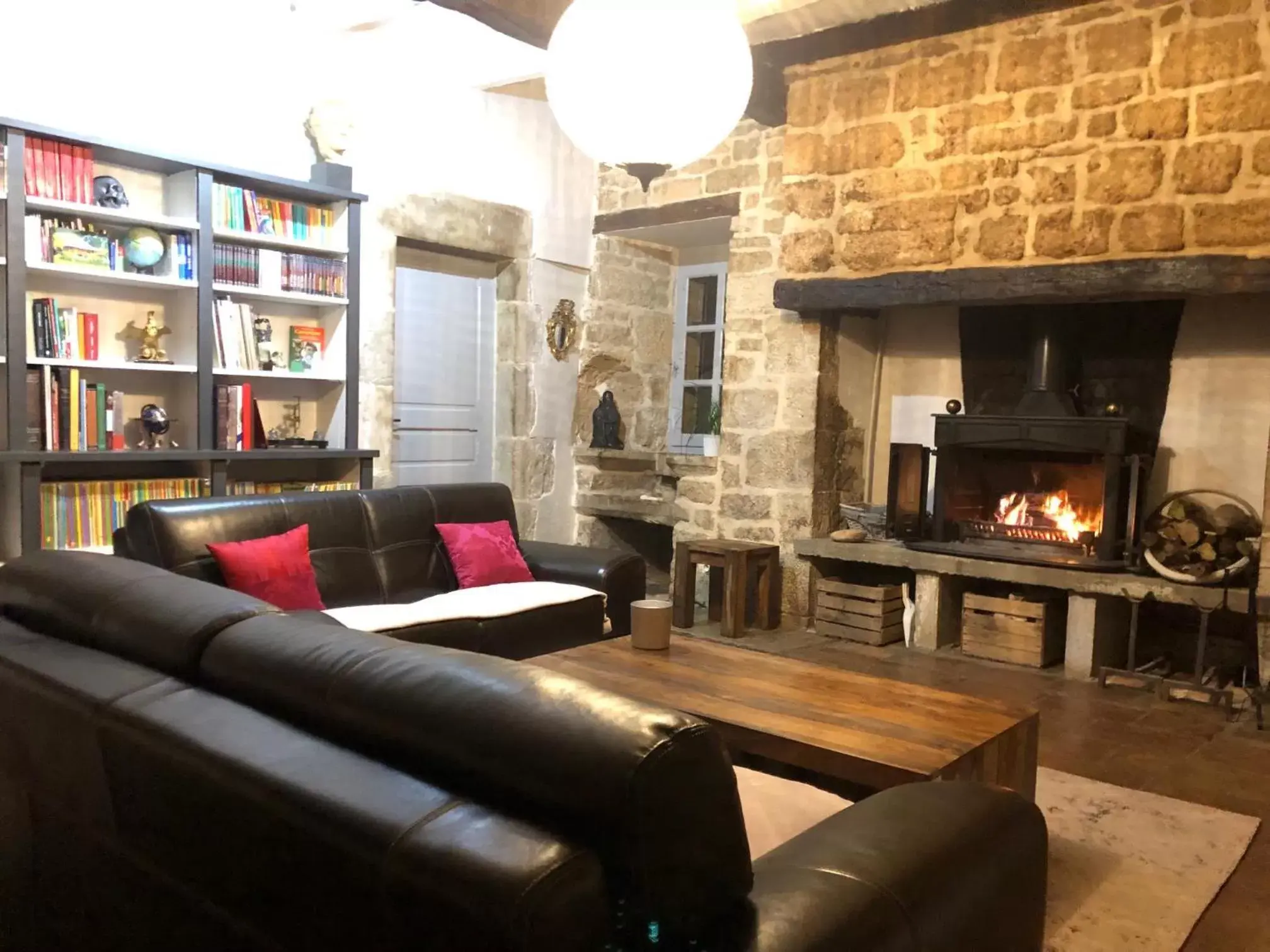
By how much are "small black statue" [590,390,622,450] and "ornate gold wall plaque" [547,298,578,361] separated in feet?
1.25

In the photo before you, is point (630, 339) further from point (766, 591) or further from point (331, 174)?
point (331, 174)

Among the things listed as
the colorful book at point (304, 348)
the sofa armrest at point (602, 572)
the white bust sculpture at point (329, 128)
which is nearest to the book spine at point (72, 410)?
the colorful book at point (304, 348)

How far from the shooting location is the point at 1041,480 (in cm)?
449

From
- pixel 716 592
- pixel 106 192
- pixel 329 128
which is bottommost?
pixel 716 592

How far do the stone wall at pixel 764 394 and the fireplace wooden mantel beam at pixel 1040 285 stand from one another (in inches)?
9.7

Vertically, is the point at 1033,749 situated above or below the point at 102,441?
below

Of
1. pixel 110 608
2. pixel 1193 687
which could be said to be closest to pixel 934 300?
pixel 1193 687

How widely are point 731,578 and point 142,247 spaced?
2.88 metres

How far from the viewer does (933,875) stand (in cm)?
118

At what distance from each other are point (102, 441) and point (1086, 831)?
369cm

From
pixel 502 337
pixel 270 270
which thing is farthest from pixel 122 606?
pixel 502 337

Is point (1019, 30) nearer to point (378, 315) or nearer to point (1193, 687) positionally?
point (1193, 687)

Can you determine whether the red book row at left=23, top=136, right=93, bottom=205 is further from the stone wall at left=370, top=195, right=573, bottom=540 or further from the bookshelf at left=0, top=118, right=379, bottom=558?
the stone wall at left=370, top=195, right=573, bottom=540

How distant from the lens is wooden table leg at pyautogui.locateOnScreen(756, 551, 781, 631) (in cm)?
484
